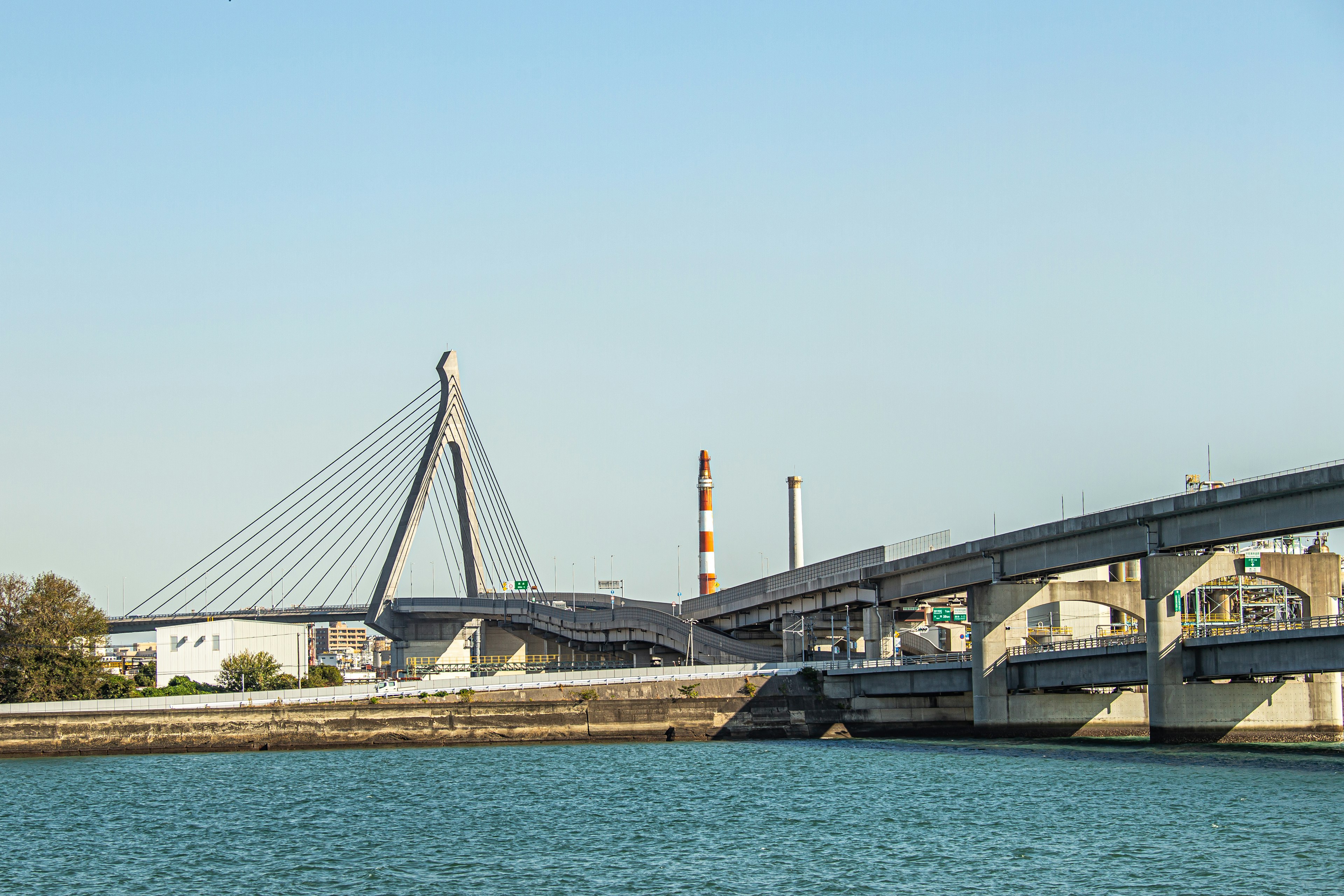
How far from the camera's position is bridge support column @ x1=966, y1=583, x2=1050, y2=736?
86938 mm

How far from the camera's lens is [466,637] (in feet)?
507

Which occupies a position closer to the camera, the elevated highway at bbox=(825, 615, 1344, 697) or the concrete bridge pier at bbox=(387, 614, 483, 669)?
the elevated highway at bbox=(825, 615, 1344, 697)

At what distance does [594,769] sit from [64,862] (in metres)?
30.2

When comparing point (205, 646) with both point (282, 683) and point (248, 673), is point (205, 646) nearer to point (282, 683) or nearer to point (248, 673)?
point (248, 673)

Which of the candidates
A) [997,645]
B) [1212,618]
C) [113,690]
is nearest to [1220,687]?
[997,645]

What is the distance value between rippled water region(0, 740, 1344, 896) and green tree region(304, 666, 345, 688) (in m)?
27.7

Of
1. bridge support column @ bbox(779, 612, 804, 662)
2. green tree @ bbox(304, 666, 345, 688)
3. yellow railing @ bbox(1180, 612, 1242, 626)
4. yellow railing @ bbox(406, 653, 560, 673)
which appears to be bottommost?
yellow railing @ bbox(406, 653, 560, 673)

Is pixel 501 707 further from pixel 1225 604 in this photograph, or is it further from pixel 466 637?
pixel 466 637

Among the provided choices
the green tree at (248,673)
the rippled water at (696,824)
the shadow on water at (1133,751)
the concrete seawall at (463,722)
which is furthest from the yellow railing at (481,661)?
the rippled water at (696,824)

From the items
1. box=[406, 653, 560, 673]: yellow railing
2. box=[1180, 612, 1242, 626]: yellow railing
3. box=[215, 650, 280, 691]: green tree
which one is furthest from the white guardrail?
box=[406, 653, 560, 673]: yellow railing

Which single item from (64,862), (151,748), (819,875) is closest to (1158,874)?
(819,875)

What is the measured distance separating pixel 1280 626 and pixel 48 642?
78.0 m

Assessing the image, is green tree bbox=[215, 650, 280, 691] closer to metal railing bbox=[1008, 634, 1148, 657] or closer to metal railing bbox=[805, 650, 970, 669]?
metal railing bbox=[805, 650, 970, 669]

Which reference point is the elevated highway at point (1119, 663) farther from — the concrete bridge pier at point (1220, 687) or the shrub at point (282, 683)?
the shrub at point (282, 683)
